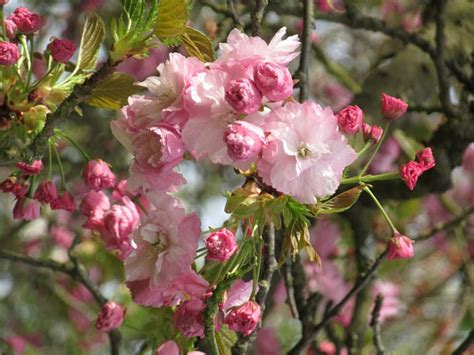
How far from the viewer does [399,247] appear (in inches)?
52.2

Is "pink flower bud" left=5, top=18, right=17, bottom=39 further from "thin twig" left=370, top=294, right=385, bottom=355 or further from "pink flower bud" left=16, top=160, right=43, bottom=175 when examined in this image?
"thin twig" left=370, top=294, right=385, bottom=355

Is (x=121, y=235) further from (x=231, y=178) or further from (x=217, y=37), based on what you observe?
(x=231, y=178)

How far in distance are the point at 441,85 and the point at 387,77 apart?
0.23 metres

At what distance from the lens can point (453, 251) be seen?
387cm

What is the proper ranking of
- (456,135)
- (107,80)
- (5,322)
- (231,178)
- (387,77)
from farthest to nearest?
1. (5,322)
2. (231,178)
3. (387,77)
4. (456,135)
5. (107,80)

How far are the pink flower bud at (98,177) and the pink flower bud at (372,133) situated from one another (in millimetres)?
383

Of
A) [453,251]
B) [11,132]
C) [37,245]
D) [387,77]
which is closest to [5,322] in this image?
[37,245]

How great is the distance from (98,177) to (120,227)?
82 millimetres

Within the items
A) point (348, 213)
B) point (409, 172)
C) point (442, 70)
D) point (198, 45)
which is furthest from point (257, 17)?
point (348, 213)

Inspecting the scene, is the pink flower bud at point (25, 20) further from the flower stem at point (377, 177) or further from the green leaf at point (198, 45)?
the flower stem at point (377, 177)

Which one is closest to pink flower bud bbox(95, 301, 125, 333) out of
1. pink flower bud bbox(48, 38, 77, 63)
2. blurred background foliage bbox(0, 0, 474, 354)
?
blurred background foliage bbox(0, 0, 474, 354)

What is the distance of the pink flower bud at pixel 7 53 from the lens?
1324 mm

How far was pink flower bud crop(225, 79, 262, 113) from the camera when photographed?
44.4 inches

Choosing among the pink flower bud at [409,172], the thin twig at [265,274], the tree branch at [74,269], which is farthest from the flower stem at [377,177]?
the tree branch at [74,269]
